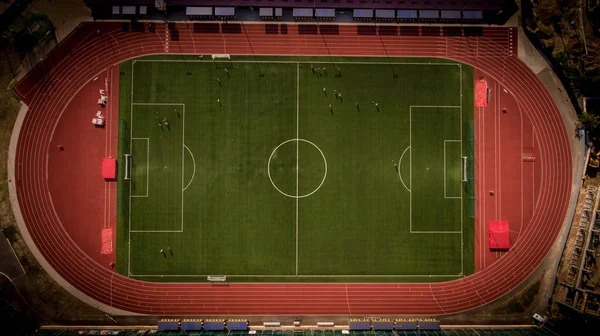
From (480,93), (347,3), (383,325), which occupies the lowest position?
(383,325)

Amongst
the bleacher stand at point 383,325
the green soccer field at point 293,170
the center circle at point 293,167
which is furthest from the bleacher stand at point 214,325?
the bleacher stand at point 383,325

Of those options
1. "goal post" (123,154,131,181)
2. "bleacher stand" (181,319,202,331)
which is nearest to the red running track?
"bleacher stand" (181,319,202,331)

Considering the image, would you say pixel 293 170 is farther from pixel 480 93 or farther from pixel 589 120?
pixel 589 120

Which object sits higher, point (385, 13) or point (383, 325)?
point (385, 13)

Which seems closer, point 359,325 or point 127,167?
point 359,325

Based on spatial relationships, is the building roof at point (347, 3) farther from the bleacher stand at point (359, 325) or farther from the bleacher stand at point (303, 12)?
the bleacher stand at point (359, 325)

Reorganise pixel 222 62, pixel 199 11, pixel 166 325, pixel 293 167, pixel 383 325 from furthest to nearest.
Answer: pixel 222 62 → pixel 293 167 → pixel 199 11 → pixel 383 325 → pixel 166 325

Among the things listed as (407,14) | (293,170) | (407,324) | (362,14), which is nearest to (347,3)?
(362,14)

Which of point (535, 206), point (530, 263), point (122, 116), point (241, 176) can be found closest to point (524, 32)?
point (535, 206)
